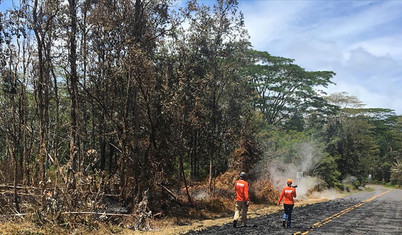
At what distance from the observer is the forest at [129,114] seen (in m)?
14.7

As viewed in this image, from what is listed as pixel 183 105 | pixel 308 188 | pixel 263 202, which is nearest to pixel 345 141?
pixel 308 188

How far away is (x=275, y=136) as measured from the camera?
121 feet

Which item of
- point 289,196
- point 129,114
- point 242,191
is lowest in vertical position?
point 289,196

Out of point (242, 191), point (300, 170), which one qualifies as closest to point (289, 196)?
point (242, 191)

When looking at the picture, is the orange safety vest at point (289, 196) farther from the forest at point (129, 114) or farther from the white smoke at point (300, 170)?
the white smoke at point (300, 170)

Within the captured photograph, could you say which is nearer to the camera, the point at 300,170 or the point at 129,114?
the point at 129,114

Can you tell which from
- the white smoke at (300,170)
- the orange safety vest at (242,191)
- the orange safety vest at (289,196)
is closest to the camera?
the orange safety vest at (242,191)

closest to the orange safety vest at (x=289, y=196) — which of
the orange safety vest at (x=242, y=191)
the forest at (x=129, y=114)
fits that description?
the orange safety vest at (x=242, y=191)

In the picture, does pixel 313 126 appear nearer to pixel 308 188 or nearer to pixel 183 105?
pixel 308 188

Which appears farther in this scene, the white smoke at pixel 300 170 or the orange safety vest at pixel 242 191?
the white smoke at pixel 300 170

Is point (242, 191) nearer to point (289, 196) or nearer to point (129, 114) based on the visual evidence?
point (289, 196)

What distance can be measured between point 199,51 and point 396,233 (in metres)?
15.3

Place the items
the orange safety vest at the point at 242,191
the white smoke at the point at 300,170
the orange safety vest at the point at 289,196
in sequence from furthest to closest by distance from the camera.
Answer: the white smoke at the point at 300,170 → the orange safety vest at the point at 289,196 → the orange safety vest at the point at 242,191

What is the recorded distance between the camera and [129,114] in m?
19.7
